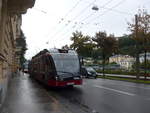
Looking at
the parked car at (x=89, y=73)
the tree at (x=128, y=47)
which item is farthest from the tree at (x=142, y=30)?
the parked car at (x=89, y=73)

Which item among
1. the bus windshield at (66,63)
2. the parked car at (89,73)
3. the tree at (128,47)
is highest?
the tree at (128,47)

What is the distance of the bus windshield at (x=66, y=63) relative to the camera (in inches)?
656

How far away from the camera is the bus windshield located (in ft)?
54.6

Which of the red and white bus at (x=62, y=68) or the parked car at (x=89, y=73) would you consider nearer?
the red and white bus at (x=62, y=68)

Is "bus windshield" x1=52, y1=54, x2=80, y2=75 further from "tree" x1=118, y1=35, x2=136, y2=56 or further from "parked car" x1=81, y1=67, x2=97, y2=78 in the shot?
"parked car" x1=81, y1=67, x2=97, y2=78

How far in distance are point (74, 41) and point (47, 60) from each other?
30.7m

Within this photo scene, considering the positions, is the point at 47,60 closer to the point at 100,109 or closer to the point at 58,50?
the point at 58,50

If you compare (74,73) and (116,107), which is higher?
(74,73)

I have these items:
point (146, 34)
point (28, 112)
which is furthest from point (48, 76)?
point (146, 34)

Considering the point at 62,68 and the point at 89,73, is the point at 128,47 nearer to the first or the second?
the point at 89,73

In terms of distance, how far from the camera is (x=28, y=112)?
8.45m

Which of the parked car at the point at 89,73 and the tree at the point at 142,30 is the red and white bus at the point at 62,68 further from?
the parked car at the point at 89,73

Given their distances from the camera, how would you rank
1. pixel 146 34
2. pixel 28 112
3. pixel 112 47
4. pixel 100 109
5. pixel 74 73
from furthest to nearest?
1. pixel 112 47
2. pixel 146 34
3. pixel 74 73
4. pixel 100 109
5. pixel 28 112

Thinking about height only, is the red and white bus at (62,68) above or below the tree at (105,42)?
below
